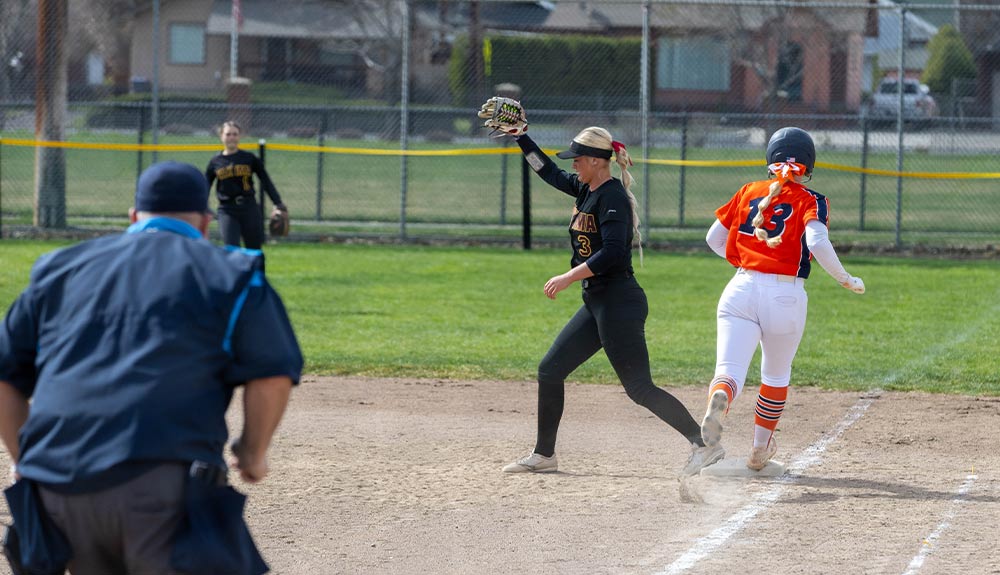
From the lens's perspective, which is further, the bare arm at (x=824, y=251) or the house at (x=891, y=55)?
the house at (x=891, y=55)

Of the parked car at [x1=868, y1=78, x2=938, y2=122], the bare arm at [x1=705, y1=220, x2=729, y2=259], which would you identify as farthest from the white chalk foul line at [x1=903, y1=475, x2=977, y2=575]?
the parked car at [x1=868, y1=78, x2=938, y2=122]

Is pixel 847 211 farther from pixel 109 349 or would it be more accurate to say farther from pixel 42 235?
pixel 109 349

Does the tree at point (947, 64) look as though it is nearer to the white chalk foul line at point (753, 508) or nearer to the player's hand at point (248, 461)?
the white chalk foul line at point (753, 508)

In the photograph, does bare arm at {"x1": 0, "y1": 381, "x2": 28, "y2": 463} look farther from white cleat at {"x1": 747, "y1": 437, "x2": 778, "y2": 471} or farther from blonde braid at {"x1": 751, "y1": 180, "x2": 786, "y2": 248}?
white cleat at {"x1": 747, "y1": 437, "x2": 778, "y2": 471}

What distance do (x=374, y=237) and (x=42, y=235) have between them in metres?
4.99

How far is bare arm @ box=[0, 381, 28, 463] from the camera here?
10.6 feet

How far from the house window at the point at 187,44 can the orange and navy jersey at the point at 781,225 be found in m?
21.7

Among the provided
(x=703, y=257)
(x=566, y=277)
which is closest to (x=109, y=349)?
(x=566, y=277)

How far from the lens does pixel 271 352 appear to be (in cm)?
306

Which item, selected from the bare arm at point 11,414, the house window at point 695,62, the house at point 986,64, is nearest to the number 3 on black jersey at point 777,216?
the bare arm at point 11,414

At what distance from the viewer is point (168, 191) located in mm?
3230

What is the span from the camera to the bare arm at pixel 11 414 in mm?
3221

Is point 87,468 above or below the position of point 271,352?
below

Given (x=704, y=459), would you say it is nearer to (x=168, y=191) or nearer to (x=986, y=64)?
(x=168, y=191)
